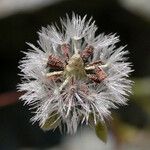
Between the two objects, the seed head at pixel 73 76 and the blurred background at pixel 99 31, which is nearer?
the seed head at pixel 73 76

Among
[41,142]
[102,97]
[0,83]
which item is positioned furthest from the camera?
[0,83]

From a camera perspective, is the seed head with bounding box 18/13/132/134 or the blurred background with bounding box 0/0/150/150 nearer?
the seed head with bounding box 18/13/132/134

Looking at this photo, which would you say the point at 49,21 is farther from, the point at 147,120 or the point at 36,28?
the point at 147,120

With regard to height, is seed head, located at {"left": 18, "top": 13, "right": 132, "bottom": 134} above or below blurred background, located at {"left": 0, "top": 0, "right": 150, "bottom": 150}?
below

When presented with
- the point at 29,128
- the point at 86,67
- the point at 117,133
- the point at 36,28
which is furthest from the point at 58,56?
the point at 36,28

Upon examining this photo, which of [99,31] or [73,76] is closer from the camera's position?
[73,76]

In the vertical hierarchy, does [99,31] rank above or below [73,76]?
above

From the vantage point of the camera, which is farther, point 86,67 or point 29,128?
point 29,128

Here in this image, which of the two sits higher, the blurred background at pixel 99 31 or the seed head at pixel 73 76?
the blurred background at pixel 99 31
